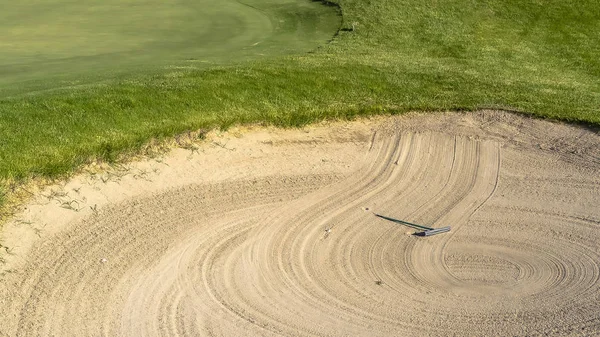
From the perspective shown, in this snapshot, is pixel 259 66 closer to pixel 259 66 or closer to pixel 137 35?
pixel 259 66

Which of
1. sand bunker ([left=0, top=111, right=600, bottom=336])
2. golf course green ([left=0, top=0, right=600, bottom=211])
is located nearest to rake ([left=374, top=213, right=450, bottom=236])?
sand bunker ([left=0, top=111, right=600, bottom=336])

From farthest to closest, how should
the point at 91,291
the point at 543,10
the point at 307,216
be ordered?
1. the point at 543,10
2. the point at 307,216
3. the point at 91,291

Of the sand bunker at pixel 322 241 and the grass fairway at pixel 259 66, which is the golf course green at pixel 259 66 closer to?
the grass fairway at pixel 259 66

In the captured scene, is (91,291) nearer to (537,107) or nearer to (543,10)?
(537,107)

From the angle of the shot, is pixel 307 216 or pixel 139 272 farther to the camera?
pixel 307 216

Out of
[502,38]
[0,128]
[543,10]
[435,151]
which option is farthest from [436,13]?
[0,128]

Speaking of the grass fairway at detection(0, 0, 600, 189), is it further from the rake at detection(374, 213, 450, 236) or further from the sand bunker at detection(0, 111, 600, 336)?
the rake at detection(374, 213, 450, 236)
